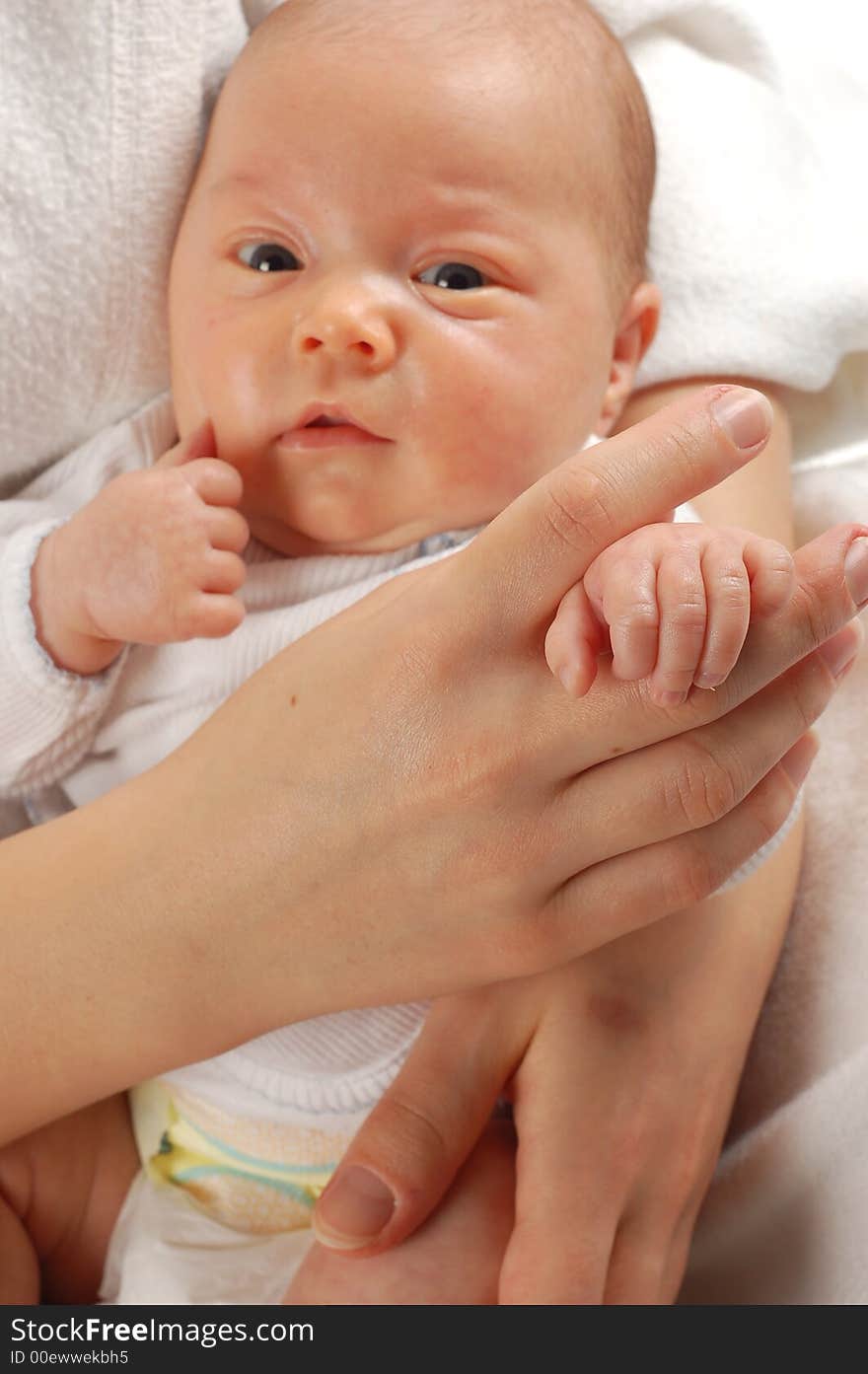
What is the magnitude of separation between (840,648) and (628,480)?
0.20 metres

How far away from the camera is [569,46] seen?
1.18 metres

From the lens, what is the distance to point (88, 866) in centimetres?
95

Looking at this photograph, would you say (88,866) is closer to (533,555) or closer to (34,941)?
(34,941)

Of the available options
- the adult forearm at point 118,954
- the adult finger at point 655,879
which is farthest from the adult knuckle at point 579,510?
the adult forearm at point 118,954

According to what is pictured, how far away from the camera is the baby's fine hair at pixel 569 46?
1.14 metres

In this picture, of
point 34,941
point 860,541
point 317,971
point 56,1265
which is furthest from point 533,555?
point 56,1265

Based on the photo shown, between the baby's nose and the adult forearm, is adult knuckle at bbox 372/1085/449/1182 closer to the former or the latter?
the adult forearm

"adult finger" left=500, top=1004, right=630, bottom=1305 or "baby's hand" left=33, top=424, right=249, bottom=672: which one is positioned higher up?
"baby's hand" left=33, top=424, right=249, bottom=672

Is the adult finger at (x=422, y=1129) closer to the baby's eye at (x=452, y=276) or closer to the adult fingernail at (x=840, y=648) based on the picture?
the adult fingernail at (x=840, y=648)

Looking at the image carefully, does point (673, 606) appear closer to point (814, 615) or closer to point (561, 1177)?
point (814, 615)

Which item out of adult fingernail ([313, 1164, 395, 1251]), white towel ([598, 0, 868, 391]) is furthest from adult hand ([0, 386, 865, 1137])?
white towel ([598, 0, 868, 391])

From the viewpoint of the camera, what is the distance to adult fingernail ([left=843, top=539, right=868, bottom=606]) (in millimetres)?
724

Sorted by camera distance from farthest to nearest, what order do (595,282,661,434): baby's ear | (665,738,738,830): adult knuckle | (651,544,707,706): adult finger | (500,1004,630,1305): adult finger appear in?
(595,282,661,434): baby's ear
(500,1004,630,1305): adult finger
(665,738,738,830): adult knuckle
(651,544,707,706): adult finger

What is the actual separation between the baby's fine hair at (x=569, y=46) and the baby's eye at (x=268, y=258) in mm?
184
